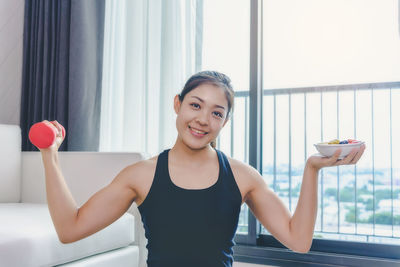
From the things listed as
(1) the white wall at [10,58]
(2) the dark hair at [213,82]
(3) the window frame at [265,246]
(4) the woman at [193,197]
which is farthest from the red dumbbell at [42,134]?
(1) the white wall at [10,58]

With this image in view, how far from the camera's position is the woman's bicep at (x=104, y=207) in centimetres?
115

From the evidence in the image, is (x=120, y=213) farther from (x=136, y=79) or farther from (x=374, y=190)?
(x=374, y=190)

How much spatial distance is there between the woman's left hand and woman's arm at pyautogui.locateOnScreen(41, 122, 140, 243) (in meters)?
0.53

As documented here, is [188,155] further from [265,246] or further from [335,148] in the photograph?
[265,246]

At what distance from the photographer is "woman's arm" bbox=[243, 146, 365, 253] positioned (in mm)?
1110

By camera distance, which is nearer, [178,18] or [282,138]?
[178,18]

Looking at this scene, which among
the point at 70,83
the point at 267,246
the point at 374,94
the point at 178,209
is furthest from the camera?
the point at 374,94

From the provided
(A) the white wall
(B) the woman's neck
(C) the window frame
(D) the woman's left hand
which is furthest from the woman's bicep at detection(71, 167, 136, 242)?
(A) the white wall

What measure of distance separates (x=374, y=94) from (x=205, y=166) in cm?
278

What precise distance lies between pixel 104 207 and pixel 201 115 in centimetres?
40

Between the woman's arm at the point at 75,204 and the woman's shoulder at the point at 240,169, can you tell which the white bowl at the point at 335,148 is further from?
the woman's arm at the point at 75,204

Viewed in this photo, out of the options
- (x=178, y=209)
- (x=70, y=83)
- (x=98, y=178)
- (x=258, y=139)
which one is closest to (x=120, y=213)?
(x=178, y=209)

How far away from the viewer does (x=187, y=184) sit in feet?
3.96

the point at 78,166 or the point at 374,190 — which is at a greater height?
the point at 78,166
